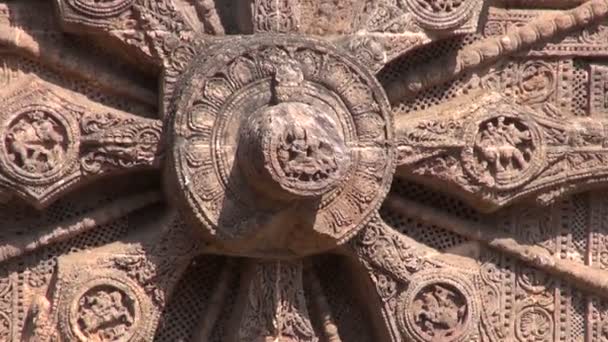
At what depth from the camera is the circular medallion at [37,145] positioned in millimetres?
10422

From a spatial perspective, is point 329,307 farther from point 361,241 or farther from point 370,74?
point 370,74

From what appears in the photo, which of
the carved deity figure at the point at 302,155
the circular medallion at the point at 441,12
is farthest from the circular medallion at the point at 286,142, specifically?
the circular medallion at the point at 441,12

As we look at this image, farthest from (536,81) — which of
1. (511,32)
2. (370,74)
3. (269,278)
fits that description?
(269,278)

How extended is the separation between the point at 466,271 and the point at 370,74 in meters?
1.11

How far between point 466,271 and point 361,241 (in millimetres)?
579

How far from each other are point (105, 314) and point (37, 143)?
2.77 ft

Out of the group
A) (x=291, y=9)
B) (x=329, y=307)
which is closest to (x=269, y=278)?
(x=329, y=307)

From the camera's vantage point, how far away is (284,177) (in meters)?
10.4

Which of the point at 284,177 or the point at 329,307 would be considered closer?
the point at 284,177

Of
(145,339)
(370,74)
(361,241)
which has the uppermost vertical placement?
(370,74)

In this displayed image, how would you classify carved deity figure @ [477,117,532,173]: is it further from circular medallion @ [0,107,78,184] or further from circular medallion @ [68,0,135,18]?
circular medallion @ [0,107,78,184]

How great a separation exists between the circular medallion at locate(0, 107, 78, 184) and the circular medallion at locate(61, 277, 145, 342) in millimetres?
555

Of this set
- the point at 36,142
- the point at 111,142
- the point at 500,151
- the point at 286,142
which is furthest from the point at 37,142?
the point at 500,151

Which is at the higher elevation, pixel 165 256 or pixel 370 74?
pixel 370 74
